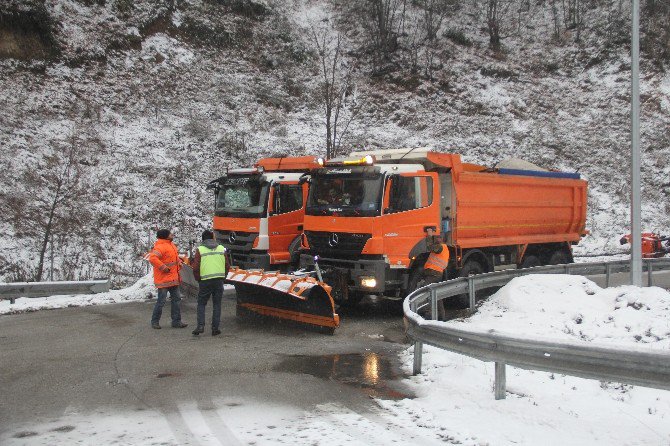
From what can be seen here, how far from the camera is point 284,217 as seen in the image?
523 inches

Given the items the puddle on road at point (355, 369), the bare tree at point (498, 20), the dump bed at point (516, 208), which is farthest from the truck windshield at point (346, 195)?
the bare tree at point (498, 20)

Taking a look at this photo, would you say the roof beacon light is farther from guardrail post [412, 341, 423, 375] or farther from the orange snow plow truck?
guardrail post [412, 341, 423, 375]

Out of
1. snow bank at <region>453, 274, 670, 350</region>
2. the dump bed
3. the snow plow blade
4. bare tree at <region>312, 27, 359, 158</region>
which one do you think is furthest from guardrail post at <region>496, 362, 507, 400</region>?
bare tree at <region>312, 27, 359, 158</region>

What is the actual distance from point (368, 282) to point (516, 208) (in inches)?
188

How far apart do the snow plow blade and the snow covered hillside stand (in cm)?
728

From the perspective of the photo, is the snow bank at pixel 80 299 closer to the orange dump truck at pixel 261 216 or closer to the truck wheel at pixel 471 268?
the orange dump truck at pixel 261 216

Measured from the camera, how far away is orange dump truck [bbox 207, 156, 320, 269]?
1289 centimetres

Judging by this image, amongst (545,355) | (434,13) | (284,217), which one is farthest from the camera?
(434,13)

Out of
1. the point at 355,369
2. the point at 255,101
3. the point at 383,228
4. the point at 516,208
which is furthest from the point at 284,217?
the point at 255,101

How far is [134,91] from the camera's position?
24859 mm

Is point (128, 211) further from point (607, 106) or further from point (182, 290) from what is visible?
point (607, 106)

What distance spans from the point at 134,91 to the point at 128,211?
7.68m

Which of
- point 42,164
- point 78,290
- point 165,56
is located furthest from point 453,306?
point 165,56

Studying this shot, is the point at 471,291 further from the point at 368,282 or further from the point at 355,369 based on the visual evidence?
the point at 355,369
